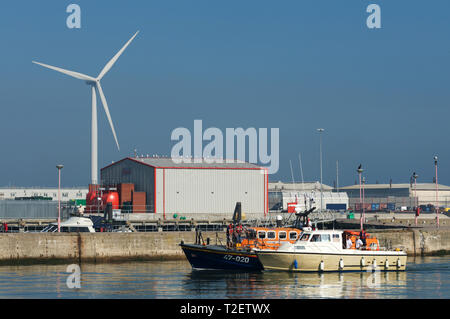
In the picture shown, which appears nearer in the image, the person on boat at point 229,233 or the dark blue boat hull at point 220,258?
the dark blue boat hull at point 220,258

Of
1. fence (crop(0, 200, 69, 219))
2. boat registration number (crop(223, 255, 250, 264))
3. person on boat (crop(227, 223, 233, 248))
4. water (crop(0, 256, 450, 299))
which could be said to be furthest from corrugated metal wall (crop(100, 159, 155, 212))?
boat registration number (crop(223, 255, 250, 264))

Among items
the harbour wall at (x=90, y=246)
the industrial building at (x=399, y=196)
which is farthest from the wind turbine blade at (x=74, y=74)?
the industrial building at (x=399, y=196)

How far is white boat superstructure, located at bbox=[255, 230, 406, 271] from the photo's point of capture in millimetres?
47312

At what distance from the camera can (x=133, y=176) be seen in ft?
280

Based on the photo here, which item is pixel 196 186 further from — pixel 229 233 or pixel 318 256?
pixel 318 256

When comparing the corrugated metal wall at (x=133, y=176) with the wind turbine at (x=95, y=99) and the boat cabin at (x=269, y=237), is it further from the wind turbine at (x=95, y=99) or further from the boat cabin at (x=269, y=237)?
the boat cabin at (x=269, y=237)

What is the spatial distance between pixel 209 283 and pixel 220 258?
564 cm

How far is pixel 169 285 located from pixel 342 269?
11.5 metres

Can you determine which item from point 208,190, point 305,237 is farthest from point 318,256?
point 208,190

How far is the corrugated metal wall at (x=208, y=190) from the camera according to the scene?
80938mm

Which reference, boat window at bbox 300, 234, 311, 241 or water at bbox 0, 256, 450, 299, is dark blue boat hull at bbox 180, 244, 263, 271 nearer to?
water at bbox 0, 256, 450, 299

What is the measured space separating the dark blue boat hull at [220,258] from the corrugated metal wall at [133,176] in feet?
100

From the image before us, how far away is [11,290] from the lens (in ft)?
129
